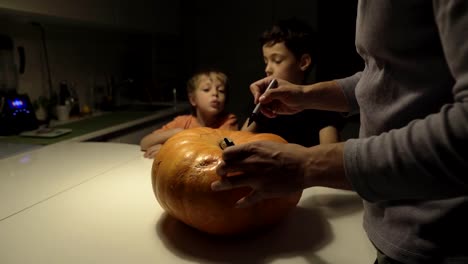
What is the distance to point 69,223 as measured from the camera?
2.38 ft

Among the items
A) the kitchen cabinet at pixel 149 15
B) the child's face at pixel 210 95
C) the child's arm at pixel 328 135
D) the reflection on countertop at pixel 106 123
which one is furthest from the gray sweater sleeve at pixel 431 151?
the kitchen cabinet at pixel 149 15

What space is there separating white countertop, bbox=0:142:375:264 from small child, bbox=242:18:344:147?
76 cm

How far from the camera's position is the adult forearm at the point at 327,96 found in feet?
2.65

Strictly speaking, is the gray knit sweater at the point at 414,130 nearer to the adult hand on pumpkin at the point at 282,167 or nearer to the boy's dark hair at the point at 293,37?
the adult hand on pumpkin at the point at 282,167

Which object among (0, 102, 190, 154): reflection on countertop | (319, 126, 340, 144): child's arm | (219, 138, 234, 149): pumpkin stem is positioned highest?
(219, 138, 234, 149): pumpkin stem

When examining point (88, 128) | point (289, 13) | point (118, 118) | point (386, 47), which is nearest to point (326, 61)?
point (289, 13)

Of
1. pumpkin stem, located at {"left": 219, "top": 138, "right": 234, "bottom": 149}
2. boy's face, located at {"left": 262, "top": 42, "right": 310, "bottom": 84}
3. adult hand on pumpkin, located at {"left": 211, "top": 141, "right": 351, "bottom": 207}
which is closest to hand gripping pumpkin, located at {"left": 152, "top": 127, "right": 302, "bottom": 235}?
pumpkin stem, located at {"left": 219, "top": 138, "right": 234, "bottom": 149}

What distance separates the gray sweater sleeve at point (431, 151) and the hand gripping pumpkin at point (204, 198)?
25cm

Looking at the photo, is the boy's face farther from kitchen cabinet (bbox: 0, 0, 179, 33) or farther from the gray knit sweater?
kitchen cabinet (bbox: 0, 0, 179, 33)

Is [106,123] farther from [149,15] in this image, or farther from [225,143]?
[225,143]

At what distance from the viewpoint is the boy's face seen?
1.61 meters

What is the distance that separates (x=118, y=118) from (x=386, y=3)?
7.04ft

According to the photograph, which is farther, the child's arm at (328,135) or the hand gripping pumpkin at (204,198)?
the child's arm at (328,135)

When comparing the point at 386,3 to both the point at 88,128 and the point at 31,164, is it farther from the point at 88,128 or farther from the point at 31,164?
the point at 88,128
